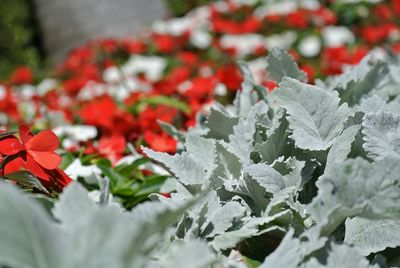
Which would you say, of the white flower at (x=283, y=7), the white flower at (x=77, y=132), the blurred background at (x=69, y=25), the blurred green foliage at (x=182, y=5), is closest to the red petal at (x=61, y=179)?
the white flower at (x=77, y=132)

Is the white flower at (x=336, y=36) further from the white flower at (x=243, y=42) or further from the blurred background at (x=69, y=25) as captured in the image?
the blurred background at (x=69, y=25)

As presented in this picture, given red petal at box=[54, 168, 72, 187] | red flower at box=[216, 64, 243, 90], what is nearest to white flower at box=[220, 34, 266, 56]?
red flower at box=[216, 64, 243, 90]

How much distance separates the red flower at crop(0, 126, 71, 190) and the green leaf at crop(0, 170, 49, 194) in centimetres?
3

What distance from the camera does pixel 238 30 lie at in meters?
5.04

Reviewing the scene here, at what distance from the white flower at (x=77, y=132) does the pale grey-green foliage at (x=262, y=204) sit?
0.65 metres

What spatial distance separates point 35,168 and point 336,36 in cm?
401

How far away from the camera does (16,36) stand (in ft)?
23.1

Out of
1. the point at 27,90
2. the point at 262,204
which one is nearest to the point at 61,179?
the point at 262,204

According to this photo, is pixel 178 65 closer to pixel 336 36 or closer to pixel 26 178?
pixel 336 36

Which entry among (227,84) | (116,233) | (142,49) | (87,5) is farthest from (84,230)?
(87,5)

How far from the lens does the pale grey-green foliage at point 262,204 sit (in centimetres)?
74

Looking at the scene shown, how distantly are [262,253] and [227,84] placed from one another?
4.33ft

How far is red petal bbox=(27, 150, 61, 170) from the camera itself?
1.16m

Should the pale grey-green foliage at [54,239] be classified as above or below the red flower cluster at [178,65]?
above
